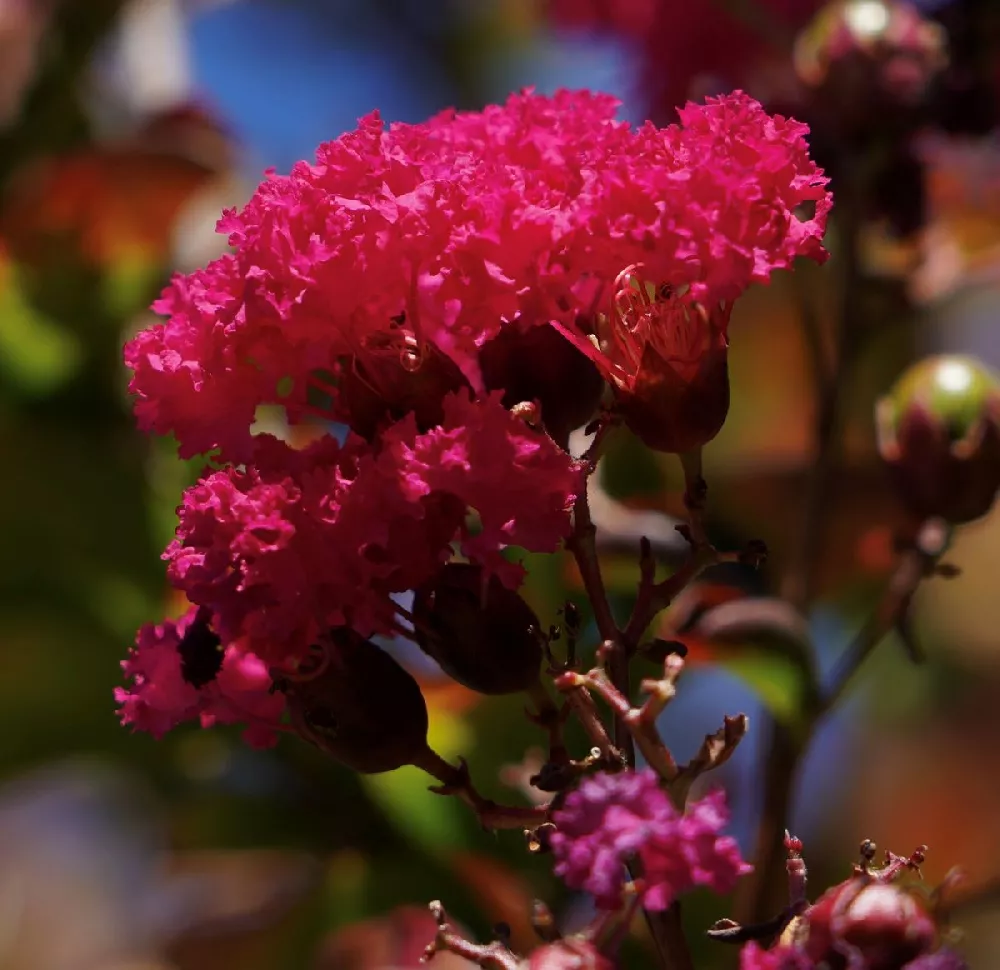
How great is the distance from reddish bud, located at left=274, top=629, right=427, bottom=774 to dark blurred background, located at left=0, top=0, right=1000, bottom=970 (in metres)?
0.27

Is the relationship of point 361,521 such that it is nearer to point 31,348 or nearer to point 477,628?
point 477,628

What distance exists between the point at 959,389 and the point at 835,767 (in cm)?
62

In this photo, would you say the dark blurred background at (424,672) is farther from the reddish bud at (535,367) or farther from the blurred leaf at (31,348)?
the reddish bud at (535,367)

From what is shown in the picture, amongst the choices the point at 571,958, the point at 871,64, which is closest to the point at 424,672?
the point at 871,64

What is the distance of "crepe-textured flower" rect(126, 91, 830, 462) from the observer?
0.48 metres

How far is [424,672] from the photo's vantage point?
1.11 metres

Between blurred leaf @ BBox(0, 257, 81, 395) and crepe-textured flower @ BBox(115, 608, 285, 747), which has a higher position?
blurred leaf @ BBox(0, 257, 81, 395)

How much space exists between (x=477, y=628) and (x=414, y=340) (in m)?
0.11

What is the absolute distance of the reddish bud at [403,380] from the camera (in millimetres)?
501

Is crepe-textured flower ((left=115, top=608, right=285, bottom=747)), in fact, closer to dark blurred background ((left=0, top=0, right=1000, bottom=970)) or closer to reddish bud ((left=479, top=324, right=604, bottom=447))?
reddish bud ((left=479, top=324, right=604, bottom=447))

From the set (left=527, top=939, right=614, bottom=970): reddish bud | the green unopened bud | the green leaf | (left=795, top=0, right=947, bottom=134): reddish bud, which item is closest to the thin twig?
the green unopened bud

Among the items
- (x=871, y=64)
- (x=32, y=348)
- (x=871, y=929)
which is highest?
(x=32, y=348)

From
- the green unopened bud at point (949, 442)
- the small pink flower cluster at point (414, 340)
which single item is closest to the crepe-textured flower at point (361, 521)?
the small pink flower cluster at point (414, 340)

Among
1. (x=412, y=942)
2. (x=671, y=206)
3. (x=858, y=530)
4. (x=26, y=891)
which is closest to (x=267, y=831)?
(x=412, y=942)
